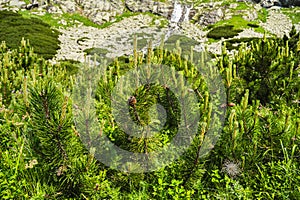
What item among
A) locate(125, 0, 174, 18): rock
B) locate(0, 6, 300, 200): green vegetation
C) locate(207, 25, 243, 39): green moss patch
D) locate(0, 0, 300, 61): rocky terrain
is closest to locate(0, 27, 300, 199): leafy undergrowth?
locate(0, 6, 300, 200): green vegetation

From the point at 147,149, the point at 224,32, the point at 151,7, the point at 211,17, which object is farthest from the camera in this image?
the point at 151,7

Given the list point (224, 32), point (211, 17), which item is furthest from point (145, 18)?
point (224, 32)

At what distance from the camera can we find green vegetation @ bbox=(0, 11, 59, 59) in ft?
101

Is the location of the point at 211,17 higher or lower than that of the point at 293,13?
lower

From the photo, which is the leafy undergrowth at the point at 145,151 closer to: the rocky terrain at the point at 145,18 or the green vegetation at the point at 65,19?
the rocky terrain at the point at 145,18

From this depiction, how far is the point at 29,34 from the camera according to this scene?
1385 inches

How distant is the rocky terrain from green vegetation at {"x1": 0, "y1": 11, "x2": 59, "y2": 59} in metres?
2.98

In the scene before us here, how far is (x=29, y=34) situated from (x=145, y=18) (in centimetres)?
2740

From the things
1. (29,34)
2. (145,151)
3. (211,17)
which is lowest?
(29,34)

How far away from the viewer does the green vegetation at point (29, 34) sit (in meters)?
30.8

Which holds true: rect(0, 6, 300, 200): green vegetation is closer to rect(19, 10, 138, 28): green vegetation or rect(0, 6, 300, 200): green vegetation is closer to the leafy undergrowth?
the leafy undergrowth

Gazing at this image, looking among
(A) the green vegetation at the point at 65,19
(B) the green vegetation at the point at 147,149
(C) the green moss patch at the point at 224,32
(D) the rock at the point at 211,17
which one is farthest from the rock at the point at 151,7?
(B) the green vegetation at the point at 147,149

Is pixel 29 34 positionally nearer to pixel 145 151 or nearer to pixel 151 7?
pixel 151 7

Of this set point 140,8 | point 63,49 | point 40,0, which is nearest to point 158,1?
point 140,8
